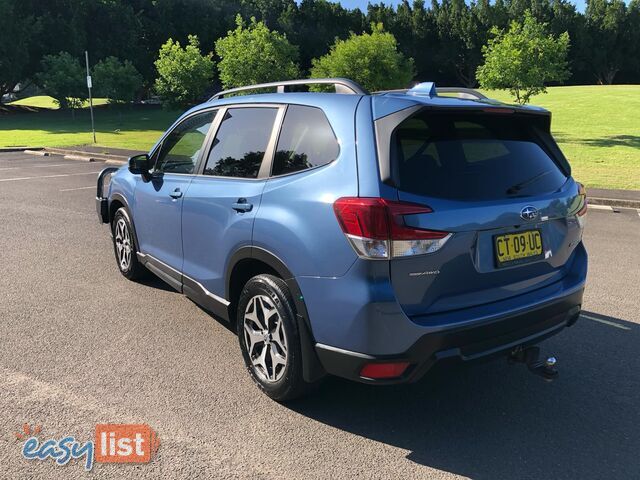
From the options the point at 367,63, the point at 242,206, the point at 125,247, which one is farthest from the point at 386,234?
the point at 367,63

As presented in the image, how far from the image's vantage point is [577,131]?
27109mm

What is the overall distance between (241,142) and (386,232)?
1.48 meters

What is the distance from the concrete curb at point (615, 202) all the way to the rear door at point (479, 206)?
7824mm

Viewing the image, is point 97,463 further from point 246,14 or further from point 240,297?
point 246,14

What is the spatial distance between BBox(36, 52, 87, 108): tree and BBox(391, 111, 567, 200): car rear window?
41.1 m

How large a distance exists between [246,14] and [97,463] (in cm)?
7473

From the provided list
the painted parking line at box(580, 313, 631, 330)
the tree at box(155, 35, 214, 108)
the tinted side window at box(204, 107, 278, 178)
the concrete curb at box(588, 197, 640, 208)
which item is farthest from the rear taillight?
the tree at box(155, 35, 214, 108)

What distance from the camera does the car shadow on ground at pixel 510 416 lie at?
104 inches

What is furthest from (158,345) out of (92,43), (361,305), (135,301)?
(92,43)

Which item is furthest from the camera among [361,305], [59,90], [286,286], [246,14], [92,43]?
[246,14]

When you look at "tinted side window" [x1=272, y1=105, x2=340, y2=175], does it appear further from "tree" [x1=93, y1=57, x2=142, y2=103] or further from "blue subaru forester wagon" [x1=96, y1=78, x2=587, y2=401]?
"tree" [x1=93, y1=57, x2=142, y2=103]

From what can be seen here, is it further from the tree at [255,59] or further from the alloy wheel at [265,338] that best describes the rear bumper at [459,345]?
the tree at [255,59]

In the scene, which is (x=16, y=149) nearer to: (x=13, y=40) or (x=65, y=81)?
(x=65, y=81)

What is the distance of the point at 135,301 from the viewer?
16.1 ft
